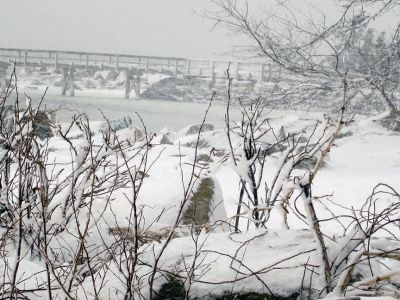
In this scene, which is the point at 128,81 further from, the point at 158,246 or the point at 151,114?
the point at 158,246

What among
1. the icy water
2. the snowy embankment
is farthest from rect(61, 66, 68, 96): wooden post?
the snowy embankment

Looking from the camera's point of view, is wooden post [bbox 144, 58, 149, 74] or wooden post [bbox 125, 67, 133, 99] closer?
wooden post [bbox 144, 58, 149, 74]

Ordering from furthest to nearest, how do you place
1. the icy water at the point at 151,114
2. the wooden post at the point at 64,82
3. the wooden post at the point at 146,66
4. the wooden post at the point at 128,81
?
the wooden post at the point at 128,81
the wooden post at the point at 146,66
the wooden post at the point at 64,82
the icy water at the point at 151,114

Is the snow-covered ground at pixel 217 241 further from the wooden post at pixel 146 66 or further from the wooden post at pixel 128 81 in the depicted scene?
the wooden post at pixel 128 81

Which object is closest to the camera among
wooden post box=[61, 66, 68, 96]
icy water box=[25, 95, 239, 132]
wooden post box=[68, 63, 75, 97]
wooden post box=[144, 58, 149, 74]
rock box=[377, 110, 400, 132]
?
rock box=[377, 110, 400, 132]

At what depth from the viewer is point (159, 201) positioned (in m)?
4.93

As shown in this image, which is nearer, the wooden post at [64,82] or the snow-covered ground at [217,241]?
the snow-covered ground at [217,241]

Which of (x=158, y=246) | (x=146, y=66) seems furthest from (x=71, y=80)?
(x=158, y=246)

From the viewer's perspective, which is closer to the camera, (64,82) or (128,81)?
(64,82)

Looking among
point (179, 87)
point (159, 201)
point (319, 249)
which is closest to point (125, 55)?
point (179, 87)

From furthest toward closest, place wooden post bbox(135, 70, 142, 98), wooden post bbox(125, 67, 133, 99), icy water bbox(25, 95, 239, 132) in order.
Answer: wooden post bbox(135, 70, 142, 98)
wooden post bbox(125, 67, 133, 99)
icy water bbox(25, 95, 239, 132)

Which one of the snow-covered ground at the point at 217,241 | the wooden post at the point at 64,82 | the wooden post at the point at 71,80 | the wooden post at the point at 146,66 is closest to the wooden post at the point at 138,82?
the wooden post at the point at 146,66

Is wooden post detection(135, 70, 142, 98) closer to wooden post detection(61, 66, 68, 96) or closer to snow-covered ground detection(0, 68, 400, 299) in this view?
wooden post detection(61, 66, 68, 96)

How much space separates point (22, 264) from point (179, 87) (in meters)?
55.1
